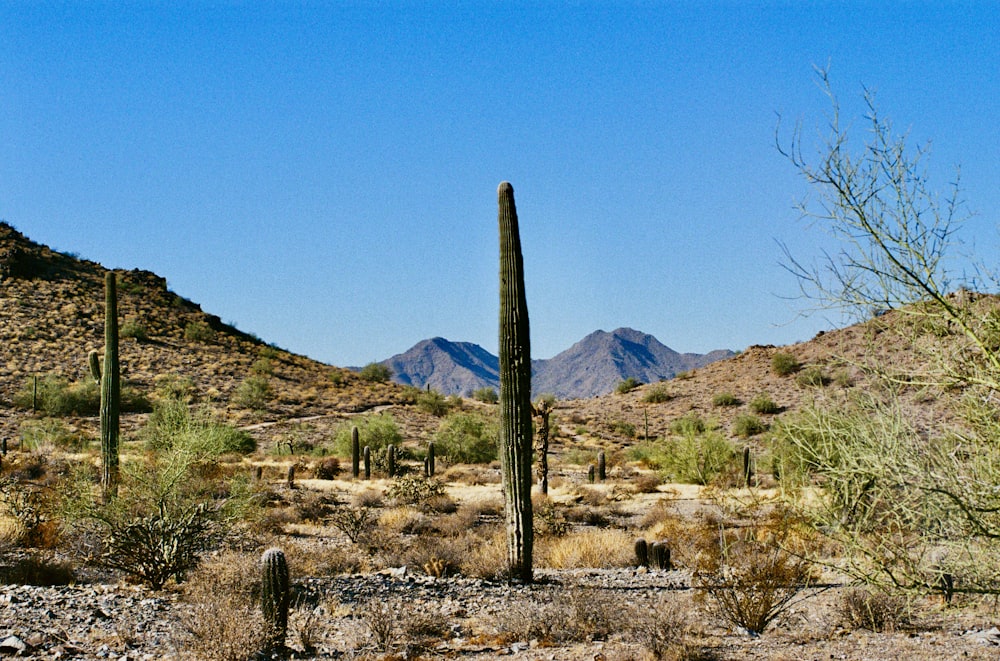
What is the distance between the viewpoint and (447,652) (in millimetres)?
7562

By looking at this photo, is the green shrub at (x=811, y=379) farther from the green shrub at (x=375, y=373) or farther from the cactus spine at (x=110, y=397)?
the green shrub at (x=375, y=373)

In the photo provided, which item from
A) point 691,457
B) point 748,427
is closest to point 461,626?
point 691,457

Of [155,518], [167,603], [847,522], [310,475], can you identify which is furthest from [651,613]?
[310,475]

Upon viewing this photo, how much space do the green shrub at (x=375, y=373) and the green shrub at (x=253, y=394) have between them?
1412 centimetres

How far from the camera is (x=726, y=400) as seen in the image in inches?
1962

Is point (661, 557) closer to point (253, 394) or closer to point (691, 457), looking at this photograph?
point (691, 457)

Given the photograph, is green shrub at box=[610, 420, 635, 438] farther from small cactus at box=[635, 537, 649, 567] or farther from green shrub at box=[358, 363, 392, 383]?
small cactus at box=[635, 537, 649, 567]

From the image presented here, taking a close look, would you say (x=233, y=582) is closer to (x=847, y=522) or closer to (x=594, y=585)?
(x=594, y=585)

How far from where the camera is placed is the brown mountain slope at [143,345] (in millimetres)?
44219

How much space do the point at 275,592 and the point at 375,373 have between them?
182ft

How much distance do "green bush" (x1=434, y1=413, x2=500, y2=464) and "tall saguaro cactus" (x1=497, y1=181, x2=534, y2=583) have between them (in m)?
23.1

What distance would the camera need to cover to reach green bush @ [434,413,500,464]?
34281 millimetres

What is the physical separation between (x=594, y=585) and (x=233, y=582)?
4.31 meters

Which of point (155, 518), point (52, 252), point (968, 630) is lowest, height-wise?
point (968, 630)
